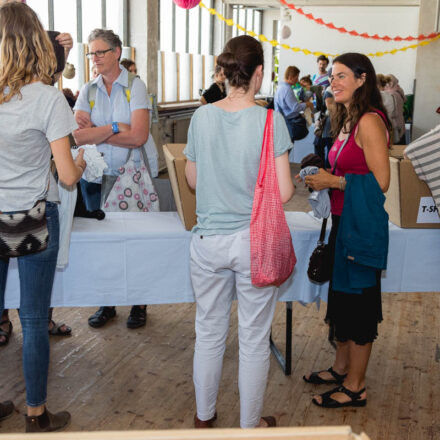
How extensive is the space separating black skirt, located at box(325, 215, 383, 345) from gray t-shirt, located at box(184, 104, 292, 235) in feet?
2.02

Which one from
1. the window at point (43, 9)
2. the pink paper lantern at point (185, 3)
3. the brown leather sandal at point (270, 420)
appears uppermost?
the pink paper lantern at point (185, 3)

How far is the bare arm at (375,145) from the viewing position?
6.56ft

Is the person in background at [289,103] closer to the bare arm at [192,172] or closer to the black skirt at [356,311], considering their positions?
the black skirt at [356,311]

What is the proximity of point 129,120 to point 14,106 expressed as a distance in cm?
112

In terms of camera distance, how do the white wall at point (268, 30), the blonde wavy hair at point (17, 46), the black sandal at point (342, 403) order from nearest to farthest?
the blonde wavy hair at point (17, 46) < the black sandal at point (342, 403) < the white wall at point (268, 30)

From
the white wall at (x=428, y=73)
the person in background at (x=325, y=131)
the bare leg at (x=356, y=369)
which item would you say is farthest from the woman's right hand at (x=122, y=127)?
the white wall at (x=428, y=73)

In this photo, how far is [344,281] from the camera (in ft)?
7.11

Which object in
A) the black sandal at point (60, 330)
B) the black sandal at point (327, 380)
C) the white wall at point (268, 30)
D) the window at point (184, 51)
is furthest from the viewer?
the white wall at point (268, 30)

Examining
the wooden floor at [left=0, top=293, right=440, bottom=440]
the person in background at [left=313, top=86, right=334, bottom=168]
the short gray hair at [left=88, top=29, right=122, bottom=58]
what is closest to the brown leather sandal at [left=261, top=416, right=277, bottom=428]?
the wooden floor at [left=0, top=293, right=440, bottom=440]

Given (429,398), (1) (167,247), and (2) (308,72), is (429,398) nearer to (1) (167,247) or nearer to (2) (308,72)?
(1) (167,247)

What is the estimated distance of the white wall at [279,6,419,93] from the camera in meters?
12.4

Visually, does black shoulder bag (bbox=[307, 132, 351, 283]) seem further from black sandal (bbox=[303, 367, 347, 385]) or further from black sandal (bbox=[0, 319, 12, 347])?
black sandal (bbox=[0, 319, 12, 347])

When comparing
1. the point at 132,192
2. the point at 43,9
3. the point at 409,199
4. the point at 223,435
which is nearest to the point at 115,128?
the point at 132,192

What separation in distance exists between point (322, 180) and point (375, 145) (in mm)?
222
